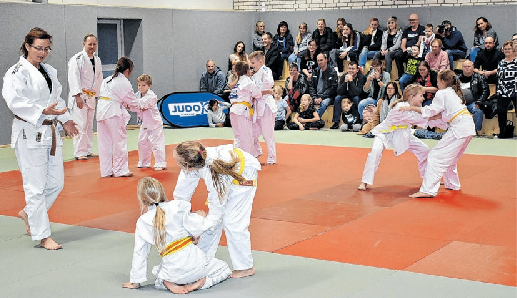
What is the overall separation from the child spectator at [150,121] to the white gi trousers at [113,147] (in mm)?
426

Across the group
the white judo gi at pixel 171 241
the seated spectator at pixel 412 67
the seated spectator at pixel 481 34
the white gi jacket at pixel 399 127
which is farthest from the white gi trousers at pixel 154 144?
the seated spectator at pixel 481 34

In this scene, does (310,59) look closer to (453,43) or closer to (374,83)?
(374,83)

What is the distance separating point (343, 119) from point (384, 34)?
2232mm

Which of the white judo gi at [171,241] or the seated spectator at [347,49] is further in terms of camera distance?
the seated spectator at [347,49]

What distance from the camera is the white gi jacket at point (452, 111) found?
841 cm

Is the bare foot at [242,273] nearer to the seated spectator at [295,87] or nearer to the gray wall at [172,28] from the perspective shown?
the gray wall at [172,28]

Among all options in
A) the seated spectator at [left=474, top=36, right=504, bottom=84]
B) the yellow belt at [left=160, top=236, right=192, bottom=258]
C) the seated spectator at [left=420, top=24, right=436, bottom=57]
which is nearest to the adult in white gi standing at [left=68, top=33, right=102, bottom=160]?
the yellow belt at [left=160, top=236, right=192, bottom=258]

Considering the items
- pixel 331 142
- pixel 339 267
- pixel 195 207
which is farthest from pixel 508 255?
pixel 331 142

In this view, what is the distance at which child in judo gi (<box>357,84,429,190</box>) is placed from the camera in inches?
343

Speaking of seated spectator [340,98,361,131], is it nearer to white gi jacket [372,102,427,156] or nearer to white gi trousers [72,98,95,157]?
white gi trousers [72,98,95,157]

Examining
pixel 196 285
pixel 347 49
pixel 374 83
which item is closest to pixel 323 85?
pixel 347 49

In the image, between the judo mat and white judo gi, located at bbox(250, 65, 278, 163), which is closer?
the judo mat

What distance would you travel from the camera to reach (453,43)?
15266 millimetres

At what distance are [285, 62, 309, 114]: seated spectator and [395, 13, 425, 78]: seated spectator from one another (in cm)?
212
